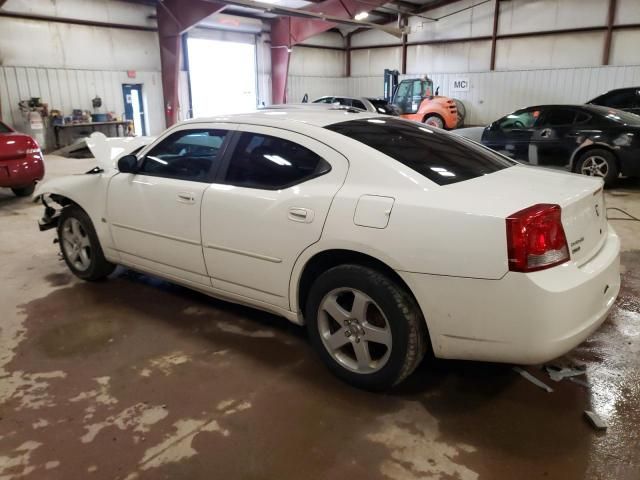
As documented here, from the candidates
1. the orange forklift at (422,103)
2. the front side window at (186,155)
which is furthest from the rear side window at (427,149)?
the orange forklift at (422,103)

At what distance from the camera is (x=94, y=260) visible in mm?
4141

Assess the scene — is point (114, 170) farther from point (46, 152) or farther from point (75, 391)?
point (46, 152)

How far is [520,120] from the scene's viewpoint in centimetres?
898

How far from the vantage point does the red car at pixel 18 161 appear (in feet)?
22.9

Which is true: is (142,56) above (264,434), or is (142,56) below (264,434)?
above

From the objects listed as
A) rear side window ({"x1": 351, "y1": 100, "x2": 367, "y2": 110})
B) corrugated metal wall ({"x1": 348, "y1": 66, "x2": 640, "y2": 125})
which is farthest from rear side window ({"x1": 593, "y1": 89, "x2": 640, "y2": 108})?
corrugated metal wall ({"x1": 348, "y1": 66, "x2": 640, "y2": 125})

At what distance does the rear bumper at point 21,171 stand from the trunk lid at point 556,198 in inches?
269

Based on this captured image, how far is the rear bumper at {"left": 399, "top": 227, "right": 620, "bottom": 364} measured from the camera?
2102mm

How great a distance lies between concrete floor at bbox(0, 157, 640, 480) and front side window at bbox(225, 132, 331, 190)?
107cm

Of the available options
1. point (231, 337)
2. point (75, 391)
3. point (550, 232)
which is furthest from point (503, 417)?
point (75, 391)

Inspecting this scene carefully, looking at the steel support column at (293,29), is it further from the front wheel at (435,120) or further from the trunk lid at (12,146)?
the trunk lid at (12,146)

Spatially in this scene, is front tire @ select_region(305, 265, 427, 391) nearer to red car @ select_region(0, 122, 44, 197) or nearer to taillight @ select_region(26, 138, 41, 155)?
red car @ select_region(0, 122, 44, 197)

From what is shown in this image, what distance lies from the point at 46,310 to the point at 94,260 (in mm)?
539

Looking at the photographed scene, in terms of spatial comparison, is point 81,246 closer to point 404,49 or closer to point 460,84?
point 460,84
